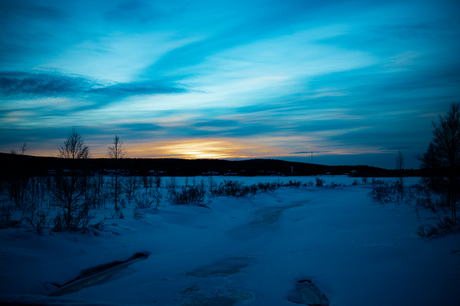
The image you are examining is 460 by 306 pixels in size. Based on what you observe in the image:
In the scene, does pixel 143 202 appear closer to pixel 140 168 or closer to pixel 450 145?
pixel 450 145

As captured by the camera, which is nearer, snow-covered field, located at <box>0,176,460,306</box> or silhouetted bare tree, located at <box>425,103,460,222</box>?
snow-covered field, located at <box>0,176,460,306</box>

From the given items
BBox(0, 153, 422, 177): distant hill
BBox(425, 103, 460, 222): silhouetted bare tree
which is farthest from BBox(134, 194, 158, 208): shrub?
BBox(425, 103, 460, 222): silhouetted bare tree

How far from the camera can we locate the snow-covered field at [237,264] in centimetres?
412

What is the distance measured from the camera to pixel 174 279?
5.18 metres

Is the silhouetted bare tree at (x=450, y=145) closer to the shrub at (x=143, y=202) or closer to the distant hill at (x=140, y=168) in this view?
the distant hill at (x=140, y=168)

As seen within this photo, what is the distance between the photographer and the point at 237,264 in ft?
20.2

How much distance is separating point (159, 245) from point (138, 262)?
1.37 metres

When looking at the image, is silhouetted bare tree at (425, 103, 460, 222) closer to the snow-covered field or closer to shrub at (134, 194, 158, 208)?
the snow-covered field

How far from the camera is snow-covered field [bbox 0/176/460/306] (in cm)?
412

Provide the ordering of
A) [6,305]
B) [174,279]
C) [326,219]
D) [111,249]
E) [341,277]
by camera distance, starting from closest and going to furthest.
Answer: [6,305]
[341,277]
[174,279]
[111,249]
[326,219]

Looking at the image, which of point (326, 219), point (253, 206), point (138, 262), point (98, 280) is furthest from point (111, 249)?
point (253, 206)

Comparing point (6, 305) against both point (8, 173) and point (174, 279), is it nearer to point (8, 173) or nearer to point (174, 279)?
point (174, 279)

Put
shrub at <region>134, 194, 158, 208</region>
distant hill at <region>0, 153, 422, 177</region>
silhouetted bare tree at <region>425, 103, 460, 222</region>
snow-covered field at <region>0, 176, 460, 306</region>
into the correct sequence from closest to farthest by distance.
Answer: snow-covered field at <region>0, 176, 460, 306</region> < silhouetted bare tree at <region>425, 103, 460, 222</region> < shrub at <region>134, 194, 158, 208</region> < distant hill at <region>0, 153, 422, 177</region>

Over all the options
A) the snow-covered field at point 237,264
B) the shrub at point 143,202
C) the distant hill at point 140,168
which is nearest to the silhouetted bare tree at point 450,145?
the snow-covered field at point 237,264
